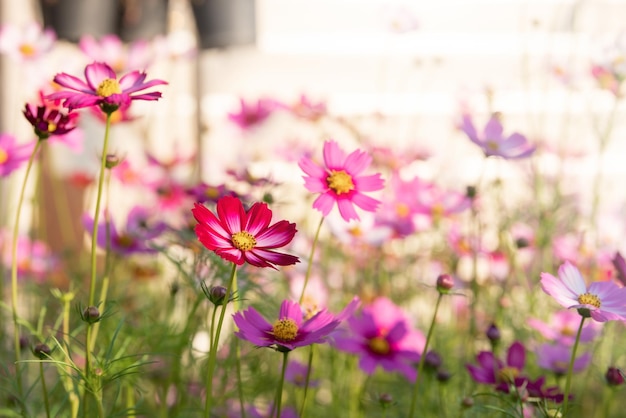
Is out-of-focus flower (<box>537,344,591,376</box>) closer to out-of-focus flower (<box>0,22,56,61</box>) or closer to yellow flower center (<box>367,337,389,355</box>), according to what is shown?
yellow flower center (<box>367,337,389,355</box>)

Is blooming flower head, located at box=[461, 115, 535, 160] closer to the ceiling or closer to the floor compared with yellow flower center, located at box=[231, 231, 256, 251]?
closer to the ceiling

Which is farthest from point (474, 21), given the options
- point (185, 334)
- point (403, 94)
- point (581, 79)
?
point (185, 334)

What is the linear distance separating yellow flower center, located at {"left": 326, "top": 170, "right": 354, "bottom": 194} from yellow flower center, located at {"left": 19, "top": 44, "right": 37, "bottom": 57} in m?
0.70

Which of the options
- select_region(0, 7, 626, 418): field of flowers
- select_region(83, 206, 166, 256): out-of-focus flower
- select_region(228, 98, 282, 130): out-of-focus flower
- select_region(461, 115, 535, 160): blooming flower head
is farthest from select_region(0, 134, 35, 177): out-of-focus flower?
select_region(228, 98, 282, 130): out-of-focus flower

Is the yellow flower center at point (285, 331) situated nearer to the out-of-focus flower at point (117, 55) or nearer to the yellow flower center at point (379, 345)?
the yellow flower center at point (379, 345)

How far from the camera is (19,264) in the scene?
4.34 ft

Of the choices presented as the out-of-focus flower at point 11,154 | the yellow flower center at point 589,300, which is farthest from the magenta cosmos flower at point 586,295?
the out-of-focus flower at point 11,154

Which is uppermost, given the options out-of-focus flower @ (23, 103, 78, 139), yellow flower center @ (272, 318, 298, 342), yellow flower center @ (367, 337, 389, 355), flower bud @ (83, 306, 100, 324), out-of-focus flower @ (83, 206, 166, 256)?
out-of-focus flower @ (23, 103, 78, 139)

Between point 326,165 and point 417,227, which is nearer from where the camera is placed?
point 326,165

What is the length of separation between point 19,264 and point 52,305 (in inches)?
3.4

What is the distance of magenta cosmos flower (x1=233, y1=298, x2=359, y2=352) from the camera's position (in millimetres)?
521

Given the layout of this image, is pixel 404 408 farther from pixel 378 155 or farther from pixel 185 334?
pixel 378 155

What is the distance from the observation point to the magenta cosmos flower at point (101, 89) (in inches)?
21.6

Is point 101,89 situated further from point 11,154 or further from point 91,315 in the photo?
point 11,154
